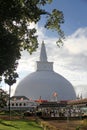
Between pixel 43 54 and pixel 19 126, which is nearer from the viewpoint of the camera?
pixel 19 126

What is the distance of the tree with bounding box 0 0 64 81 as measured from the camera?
23500mm

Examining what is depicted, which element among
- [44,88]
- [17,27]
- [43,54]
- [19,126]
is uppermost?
[43,54]

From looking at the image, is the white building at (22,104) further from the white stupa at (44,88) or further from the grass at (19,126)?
the grass at (19,126)

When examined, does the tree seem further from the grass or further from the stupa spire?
the stupa spire

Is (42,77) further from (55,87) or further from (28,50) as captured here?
(28,50)

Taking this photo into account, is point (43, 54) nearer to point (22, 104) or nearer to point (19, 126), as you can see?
point (22, 104)

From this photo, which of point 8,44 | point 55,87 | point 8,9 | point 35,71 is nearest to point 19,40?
point 8,44

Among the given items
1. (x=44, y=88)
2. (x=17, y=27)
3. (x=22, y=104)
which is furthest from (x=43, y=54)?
(x=17, y=27)

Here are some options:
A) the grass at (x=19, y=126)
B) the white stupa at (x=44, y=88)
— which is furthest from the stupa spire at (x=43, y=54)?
the grass at (x=19, y=126)

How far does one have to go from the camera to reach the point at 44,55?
175 m

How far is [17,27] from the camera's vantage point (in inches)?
1022

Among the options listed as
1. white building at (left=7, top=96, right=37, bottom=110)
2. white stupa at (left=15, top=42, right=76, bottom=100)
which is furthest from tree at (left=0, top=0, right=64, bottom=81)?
white stupa at (left=15, top=42, right=76, bottom=100)

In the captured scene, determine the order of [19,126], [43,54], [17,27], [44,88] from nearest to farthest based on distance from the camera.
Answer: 1. [17,27]
2. [19,126]
3. [44,88]
4. [43,54]

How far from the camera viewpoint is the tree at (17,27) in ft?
77.1
